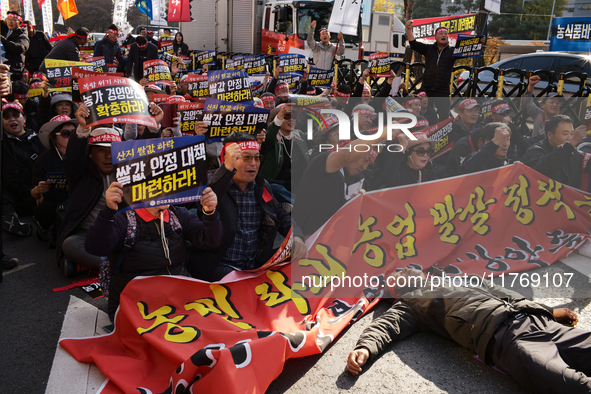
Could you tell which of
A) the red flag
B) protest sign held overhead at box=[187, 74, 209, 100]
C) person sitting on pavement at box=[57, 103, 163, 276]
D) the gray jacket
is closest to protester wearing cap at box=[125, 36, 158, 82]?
protest sign held overhead at box=[187, 74, 209, 100]

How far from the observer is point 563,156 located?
5.88 m

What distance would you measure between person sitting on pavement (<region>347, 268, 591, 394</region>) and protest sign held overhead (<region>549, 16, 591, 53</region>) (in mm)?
15300

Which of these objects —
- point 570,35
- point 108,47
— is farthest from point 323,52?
point 570,35

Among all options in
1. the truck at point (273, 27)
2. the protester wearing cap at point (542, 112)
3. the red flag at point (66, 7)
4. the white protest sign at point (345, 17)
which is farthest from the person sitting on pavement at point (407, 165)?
the red flag at point (66, 7)

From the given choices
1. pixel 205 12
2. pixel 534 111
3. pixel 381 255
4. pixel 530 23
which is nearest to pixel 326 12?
pixel 205 12

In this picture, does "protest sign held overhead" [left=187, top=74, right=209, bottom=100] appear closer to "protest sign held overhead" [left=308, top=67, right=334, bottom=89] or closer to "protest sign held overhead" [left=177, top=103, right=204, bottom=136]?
"protest sign held overhead" [left=177, top=103, right=204, bottom=136]

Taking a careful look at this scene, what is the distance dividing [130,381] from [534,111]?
7.76 m

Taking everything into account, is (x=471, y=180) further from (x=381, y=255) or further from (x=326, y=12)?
(x=326, y=12)

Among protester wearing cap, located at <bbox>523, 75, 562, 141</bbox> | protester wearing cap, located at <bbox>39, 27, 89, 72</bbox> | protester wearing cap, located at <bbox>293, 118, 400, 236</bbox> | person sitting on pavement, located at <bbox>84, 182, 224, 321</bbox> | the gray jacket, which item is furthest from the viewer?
the gray jacket

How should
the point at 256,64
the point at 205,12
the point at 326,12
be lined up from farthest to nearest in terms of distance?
the point at 205,12, the point at 326,12, the point at 256,64

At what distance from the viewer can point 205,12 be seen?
20312mm

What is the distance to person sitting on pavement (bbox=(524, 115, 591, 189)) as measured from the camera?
586 cm

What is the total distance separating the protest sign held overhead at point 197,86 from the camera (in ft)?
26.6

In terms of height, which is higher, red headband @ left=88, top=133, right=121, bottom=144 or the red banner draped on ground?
red headband @ left=88, top=133, right=121, bottom=144
